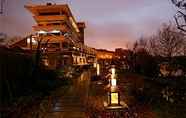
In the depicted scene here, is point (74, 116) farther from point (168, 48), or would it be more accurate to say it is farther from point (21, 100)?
point (168, 48)

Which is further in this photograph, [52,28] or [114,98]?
[52,28]

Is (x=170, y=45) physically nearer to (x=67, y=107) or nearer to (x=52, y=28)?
(x=67, y=107)

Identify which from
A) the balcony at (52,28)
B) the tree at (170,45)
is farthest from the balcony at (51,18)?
the tree at (170,45)

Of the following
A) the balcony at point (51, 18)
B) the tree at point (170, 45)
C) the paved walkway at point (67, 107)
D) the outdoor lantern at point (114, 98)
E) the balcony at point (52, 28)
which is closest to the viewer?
the paved walkway at point (67, 107)

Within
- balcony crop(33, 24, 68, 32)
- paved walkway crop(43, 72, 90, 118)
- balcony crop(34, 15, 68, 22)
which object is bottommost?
paved walkway crop(43, 72, 90, 118)

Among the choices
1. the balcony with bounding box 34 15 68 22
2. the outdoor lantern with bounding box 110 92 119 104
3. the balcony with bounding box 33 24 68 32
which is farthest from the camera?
the balcony with bounding box 34 15 68 22

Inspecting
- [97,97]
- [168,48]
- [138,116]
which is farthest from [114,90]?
[168,48]

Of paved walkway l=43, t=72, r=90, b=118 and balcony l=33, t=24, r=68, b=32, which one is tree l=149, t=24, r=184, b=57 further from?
balcony l=33, t=24, r=68, b=32

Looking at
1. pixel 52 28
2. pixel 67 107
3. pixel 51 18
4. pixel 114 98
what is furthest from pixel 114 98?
pixel 51 18

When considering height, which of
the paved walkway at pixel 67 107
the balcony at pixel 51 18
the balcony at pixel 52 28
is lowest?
the paved walkway at pixel 67 107

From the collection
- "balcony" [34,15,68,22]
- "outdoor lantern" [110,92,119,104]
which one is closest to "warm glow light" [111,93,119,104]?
"outdoor lantern" [110,92,119,104]

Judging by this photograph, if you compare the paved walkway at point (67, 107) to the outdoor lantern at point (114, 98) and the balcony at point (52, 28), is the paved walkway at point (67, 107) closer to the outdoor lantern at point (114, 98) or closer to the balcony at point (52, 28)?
the outdoor lantern at point (114, 98)

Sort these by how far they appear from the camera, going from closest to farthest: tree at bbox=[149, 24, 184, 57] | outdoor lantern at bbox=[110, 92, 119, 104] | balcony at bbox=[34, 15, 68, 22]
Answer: outdoor lantern at bbox=[110, 92, 119, 104], tree at bbox=[149, 24, 184, 57], balcony at bbox=[34, 15, 68, 22]

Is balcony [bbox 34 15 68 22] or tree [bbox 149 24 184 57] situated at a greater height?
balcony [bbox 34 15 68 22]
